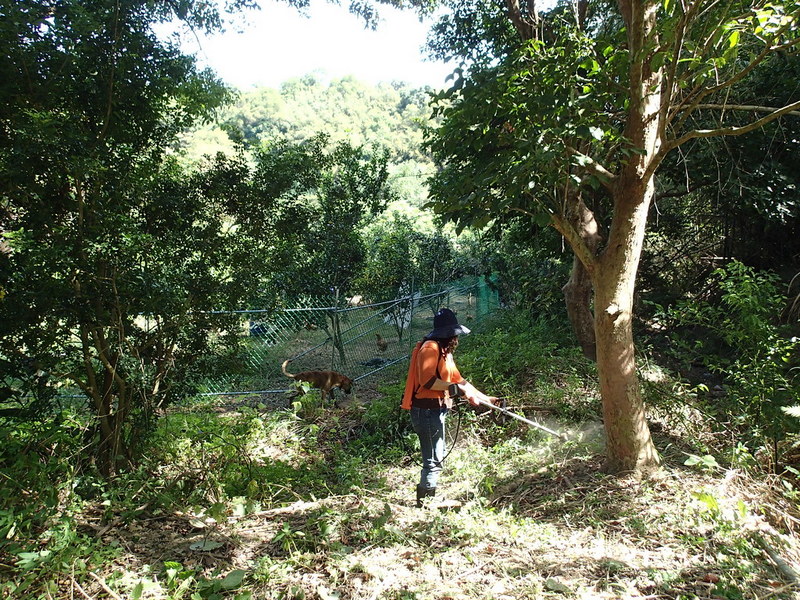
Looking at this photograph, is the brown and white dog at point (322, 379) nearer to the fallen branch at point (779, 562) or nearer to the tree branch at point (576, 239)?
the tree branch at point (576, 239)

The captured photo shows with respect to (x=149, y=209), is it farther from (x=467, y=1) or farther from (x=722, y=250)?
(x=722, y=250)

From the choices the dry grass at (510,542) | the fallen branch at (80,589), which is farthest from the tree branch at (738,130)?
the fallen branch at (80,589)

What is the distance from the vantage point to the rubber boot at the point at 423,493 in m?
4.47

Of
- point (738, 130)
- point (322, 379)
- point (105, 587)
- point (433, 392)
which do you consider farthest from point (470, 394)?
point (322, 379)

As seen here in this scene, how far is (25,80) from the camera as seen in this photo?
391 cm

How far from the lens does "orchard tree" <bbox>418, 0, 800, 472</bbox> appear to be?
344 centimetres

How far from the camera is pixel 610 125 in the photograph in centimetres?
417

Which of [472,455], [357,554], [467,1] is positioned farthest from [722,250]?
[357,554]

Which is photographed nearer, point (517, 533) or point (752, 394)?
point (517, 533)

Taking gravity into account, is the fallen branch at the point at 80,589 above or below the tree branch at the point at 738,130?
below

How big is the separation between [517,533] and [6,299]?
12.8 feet

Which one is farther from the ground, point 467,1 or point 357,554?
point 467,1

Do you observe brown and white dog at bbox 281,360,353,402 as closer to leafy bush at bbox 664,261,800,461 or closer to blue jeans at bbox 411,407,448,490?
blue jeans at bbox 411,407,448,490

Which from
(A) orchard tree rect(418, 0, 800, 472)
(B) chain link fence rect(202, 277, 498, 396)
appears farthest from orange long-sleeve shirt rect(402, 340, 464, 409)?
(B) chain link fence rect(202, 277, 498, 396)
